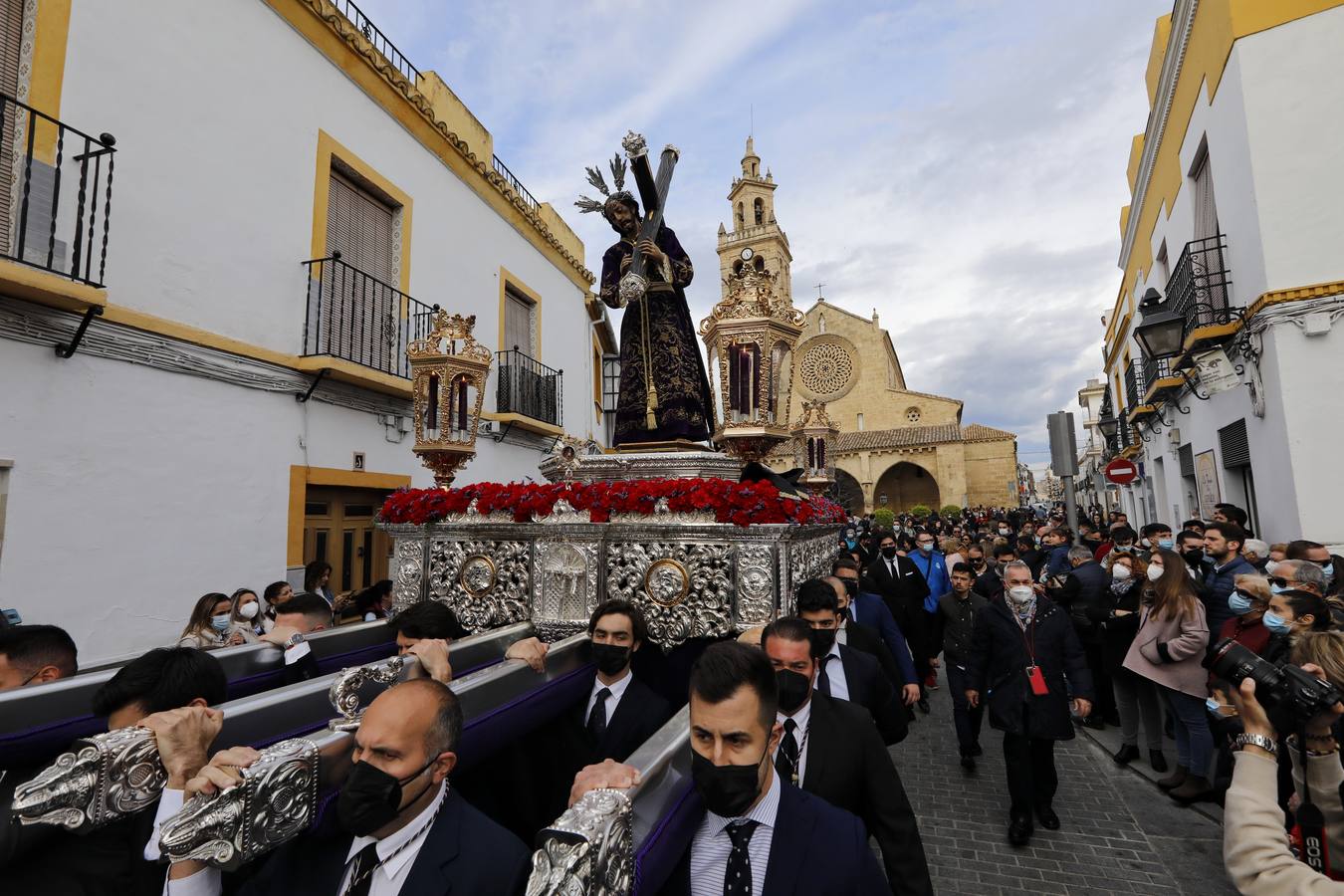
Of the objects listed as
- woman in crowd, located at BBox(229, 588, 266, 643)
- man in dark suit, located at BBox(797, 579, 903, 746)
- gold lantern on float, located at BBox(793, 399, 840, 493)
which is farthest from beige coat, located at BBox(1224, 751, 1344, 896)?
gold lantern on float, located at BBox(793, 399, 840, 493)

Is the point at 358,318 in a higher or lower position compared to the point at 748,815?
higher

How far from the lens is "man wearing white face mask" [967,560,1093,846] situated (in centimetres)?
424

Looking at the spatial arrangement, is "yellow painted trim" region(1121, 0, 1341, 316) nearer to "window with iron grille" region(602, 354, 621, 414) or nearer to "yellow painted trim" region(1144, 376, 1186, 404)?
"yellow painted trim" region(1144, 376, 1186, 404)

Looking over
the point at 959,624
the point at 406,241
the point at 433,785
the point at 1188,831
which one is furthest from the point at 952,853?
the point at 406,241

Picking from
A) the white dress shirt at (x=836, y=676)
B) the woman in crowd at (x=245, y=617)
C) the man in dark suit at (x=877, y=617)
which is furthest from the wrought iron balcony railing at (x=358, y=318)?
the white dress shirt at (x=836, y=676)

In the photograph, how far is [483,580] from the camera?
4.38 meters

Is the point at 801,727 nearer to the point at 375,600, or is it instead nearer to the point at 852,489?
the point at 375,600

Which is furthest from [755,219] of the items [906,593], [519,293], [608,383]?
[906,593]

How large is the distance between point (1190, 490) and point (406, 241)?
14.0 meters

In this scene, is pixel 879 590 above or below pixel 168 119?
below

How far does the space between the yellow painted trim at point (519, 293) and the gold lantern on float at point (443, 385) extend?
5.39 meters

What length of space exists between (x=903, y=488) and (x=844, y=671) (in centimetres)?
3877

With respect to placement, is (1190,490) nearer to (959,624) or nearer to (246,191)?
(959,624)

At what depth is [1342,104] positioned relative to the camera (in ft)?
21.8
